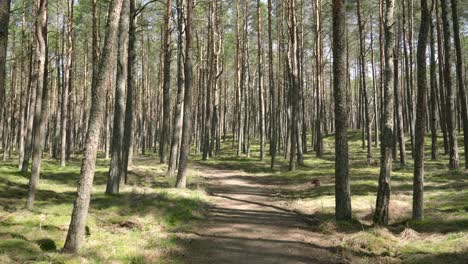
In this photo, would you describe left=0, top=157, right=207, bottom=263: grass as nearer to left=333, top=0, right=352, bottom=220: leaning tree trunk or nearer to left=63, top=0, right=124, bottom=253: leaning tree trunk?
left=63, top=0, right=124, bottom=253: leaning tree trunk

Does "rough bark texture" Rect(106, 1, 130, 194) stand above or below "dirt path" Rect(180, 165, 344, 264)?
above

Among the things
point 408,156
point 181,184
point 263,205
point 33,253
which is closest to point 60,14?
point 181,184

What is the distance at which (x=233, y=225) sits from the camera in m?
10.1

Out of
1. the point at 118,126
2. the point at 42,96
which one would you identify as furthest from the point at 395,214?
the point at 42,96

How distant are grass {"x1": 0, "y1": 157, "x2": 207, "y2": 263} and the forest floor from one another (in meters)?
0.02

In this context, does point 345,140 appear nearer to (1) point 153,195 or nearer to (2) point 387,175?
(2) point 387,175

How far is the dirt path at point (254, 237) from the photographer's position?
25.2 ft

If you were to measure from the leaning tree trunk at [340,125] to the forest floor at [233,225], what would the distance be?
0.62 metres

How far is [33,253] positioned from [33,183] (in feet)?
13.8

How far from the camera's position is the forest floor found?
24.7 feet

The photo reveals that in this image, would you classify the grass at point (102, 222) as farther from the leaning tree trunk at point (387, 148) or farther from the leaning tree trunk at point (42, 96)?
the leaning tree trunk at point (387, 148)

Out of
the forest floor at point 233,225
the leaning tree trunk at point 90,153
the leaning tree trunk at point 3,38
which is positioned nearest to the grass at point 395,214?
the forest floor at point 233,225

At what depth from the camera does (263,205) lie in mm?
12688

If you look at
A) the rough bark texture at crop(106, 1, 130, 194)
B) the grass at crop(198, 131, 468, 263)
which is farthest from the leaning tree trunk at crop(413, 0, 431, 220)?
the rough bark texture at crop(106, 1, 130, 194)
